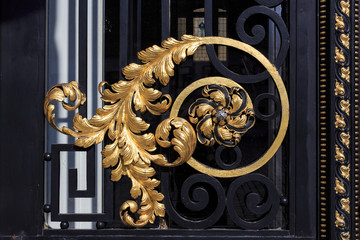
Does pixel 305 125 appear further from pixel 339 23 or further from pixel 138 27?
pixel 138 27

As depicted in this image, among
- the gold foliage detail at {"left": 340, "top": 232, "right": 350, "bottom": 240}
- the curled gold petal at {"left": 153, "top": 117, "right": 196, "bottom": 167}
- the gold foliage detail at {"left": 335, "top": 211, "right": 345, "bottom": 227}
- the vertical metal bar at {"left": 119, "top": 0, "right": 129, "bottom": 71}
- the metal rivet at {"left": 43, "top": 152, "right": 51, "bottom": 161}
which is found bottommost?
the gold foliage detail at {"left": 340, "top": 232, "right": 350, "bottom": 240}

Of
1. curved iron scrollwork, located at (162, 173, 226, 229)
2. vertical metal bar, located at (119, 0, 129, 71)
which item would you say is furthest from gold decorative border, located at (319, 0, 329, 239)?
vertical metal bar, located at (119, 0, 129, 71)

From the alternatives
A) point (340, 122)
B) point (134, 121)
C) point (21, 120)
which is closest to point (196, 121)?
point (134, 121)

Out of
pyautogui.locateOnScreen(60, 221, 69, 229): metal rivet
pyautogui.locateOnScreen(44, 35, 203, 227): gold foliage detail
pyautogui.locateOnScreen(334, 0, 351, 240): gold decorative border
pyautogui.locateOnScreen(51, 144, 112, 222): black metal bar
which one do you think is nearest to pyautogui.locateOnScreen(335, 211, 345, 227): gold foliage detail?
pyautogui.locateOnScreen(334, 0, 351, 240): gold decorative border

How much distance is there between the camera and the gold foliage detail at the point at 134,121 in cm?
104

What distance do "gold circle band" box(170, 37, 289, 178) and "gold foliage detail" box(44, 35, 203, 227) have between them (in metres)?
0.04

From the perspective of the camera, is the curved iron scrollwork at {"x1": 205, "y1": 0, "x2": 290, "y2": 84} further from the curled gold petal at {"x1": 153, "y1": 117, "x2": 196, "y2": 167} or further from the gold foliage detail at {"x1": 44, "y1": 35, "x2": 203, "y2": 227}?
the curled gold petal at {"x1": 153, "y1": 117, "x2": 196, "y2": 167}

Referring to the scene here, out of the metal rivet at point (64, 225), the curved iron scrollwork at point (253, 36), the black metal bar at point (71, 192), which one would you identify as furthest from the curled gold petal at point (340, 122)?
the metal rivet at point (64, 225)

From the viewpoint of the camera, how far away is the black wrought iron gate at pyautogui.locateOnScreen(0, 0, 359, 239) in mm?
1034

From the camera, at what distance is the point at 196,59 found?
108 centimetres

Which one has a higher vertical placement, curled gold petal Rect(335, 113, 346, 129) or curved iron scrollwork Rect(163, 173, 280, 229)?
curled gold petal Rect(335, 113, 346, 129)

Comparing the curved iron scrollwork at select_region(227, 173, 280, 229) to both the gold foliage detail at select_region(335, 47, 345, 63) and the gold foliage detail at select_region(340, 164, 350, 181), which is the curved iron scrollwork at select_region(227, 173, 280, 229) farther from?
the gold foliage detail at select_region(335, 47, 345, 63)

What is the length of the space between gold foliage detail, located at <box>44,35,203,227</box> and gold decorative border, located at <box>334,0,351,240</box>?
0.39 m

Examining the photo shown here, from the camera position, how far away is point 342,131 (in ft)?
3.35
